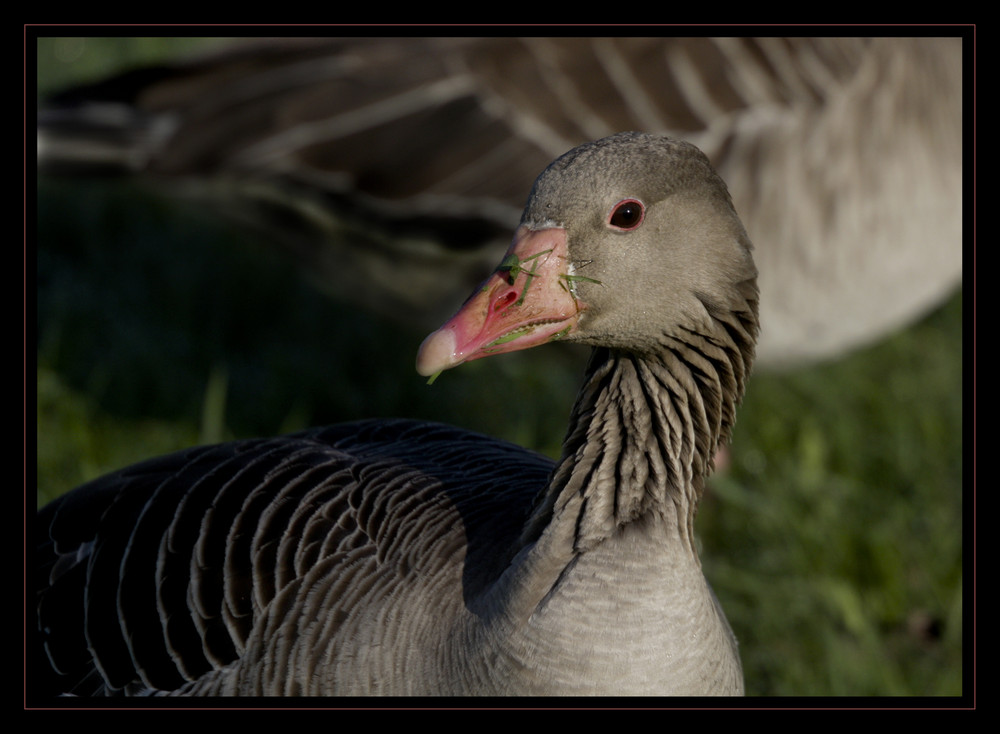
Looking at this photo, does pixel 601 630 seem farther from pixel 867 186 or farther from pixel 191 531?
pixel 867 186

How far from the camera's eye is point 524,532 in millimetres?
2666

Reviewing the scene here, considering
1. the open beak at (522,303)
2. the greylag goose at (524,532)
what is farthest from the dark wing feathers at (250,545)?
the open beak at (522,303)

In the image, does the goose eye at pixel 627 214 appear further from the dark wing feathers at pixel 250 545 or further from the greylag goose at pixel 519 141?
the greylag goose at pixel 519 141

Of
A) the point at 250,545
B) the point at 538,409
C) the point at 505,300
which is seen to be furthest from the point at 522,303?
the point at 538,409

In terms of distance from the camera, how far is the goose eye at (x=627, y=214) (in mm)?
2482

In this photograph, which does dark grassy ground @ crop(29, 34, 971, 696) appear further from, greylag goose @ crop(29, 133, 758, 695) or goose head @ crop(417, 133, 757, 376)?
goose head @ crop(417, 133, 757, 376)

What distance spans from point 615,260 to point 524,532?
29.0 inches

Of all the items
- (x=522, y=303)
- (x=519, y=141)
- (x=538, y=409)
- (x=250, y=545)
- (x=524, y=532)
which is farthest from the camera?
(x=538, y=409)

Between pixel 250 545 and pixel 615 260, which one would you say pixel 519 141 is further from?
pixel 250 545

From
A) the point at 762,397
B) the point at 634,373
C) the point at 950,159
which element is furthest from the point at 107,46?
the point at 634,373

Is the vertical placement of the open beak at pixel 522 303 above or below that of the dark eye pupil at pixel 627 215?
below

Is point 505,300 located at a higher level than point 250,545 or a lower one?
higher

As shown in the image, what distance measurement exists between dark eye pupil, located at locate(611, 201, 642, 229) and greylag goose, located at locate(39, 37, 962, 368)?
93.4 inches

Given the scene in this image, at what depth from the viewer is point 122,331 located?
5949 mm
